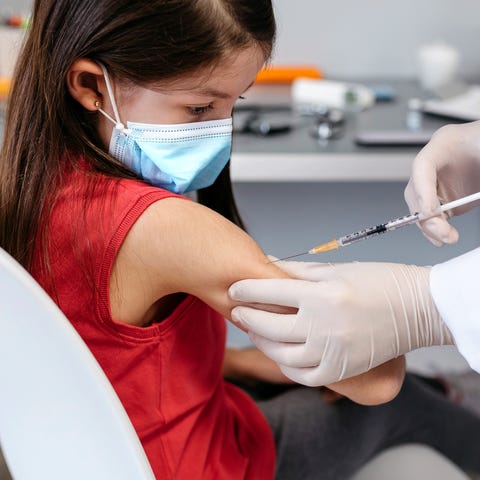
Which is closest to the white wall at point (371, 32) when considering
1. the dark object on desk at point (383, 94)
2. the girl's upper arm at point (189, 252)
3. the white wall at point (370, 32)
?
the white wall at point (370, 32)

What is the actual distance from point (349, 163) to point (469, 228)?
84cm

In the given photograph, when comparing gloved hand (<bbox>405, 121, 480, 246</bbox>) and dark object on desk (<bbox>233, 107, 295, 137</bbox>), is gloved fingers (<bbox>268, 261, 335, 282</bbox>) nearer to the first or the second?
gloved hand (<bbox>405, 121, 480, 246</bbox>)

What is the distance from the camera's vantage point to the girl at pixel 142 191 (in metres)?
0.90

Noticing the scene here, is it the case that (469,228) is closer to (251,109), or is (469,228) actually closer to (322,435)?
(251,109)

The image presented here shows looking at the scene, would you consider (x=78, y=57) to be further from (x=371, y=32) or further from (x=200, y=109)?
(x=371, y=32)

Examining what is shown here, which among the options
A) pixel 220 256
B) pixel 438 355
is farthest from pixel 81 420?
pixel 438 355

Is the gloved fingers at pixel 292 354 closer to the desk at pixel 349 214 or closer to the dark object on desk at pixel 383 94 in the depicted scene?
the desk at pixel 349 214

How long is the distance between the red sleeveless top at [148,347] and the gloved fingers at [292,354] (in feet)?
0.42

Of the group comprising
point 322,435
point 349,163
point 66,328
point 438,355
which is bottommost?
point 438,355

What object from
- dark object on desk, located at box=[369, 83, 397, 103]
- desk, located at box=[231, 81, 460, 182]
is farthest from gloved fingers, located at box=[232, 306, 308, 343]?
dark object on desk, located at box=[369, 83, 397, 103]

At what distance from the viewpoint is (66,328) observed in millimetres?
667

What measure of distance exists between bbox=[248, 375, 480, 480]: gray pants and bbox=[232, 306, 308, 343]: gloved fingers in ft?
1.14

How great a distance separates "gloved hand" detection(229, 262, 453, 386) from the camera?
894mm

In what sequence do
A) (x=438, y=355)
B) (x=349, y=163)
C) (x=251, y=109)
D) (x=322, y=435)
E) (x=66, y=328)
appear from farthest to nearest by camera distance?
1. (x=438, y=355)
2. (x=251, y=109)
3. (x=349, y=163)
4. (x=322, y=435)
5. (x=66, y=328)
